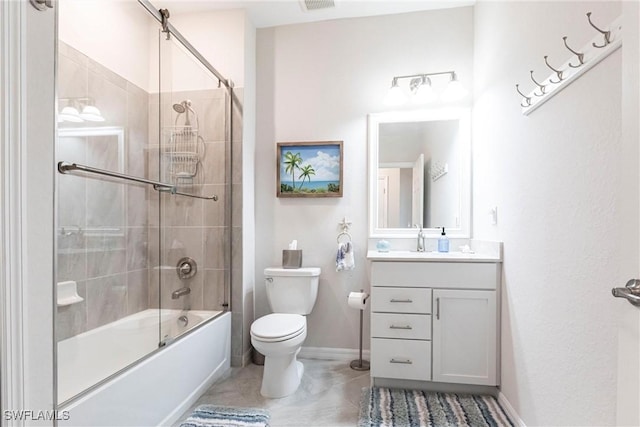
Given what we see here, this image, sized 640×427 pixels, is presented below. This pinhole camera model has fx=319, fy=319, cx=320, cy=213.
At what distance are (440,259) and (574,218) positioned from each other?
2.72 ft

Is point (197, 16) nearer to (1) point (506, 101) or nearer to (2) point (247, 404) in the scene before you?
(1) point (506, 101)

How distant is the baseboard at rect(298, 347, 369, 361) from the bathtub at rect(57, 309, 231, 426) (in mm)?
601

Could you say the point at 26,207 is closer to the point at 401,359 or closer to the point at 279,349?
the point at 279,349

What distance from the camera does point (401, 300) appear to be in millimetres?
1949

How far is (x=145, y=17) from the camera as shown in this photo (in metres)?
2.19

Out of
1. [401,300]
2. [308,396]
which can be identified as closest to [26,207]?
[308,396]

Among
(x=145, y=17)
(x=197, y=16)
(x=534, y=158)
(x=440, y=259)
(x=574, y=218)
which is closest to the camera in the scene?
(x=574, y=218)

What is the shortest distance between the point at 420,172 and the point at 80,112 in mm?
2285

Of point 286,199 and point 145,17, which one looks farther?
point 286,199

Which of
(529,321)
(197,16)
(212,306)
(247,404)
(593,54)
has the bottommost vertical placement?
(247,404)

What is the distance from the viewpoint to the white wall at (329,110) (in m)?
2.44

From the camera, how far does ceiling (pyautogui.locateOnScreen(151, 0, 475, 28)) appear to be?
90.6 inches

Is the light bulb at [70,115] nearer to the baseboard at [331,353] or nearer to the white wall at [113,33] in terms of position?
the white wall at [113,33]

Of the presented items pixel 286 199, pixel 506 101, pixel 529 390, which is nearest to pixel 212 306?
pixel 286 199
